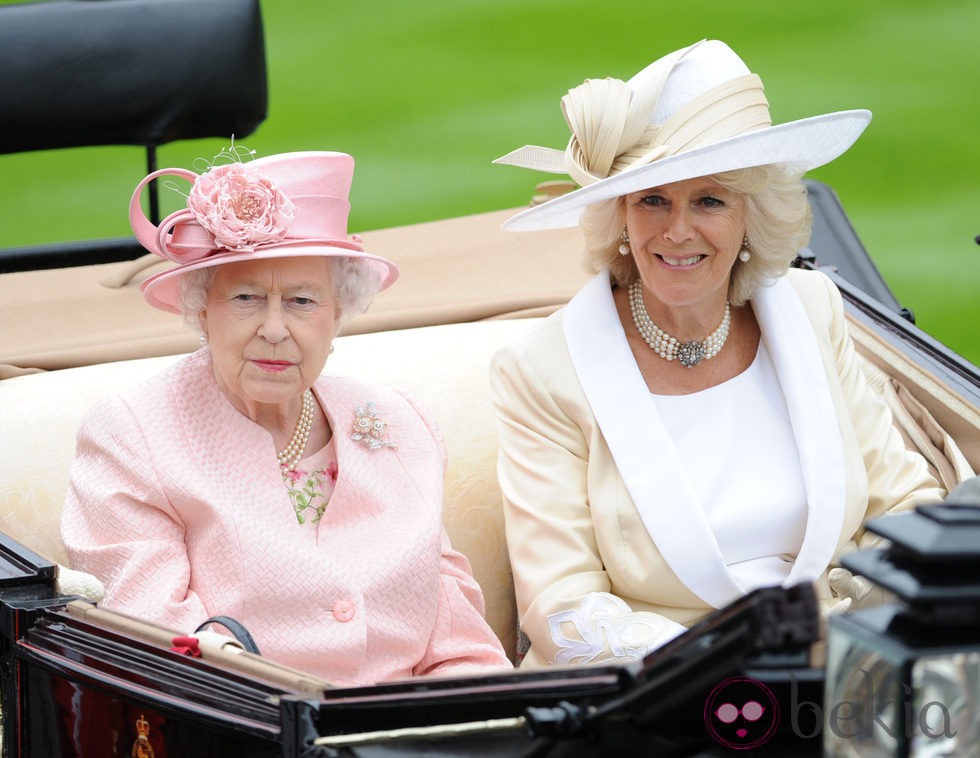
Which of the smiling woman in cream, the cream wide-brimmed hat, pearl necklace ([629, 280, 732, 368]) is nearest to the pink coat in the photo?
the smiling woman in cream

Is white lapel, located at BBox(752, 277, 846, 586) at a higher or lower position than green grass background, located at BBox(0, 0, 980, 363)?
lower

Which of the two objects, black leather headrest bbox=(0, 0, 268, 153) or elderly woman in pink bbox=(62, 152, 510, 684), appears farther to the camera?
black leather headrest bbox=(0, 0, 268, 153)

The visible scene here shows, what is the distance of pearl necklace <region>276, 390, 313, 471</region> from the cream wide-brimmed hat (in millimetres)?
508

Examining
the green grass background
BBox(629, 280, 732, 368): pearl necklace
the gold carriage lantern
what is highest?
the green grass background

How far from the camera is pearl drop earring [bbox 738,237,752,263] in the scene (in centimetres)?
257

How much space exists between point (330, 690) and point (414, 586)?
2.39ft

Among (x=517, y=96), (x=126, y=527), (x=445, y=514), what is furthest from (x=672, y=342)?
(x=517, y=96)

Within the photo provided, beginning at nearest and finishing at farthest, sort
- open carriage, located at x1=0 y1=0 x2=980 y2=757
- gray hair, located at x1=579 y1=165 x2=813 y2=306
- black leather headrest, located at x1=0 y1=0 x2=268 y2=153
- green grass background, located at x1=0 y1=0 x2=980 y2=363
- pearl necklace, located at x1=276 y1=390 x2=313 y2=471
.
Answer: open carriage, located at x1=0 y1=0 x2=980 y2=757, pearl necklace, located at x1=276 y1=390 x2=313 y2=471, gray hair, located at x1=579 y1=165 x2=813 y2=306, black leather headrest, located at x1=0 y1=0 x2=268 y2=153, green grass background, located at x1=0 y1=0 x2=980 y2=363

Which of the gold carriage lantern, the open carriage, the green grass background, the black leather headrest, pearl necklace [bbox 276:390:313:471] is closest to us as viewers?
the gold carriage lantern

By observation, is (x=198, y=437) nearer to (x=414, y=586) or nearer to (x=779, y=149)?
(x=414, y=586)

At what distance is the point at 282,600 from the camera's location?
7.29ft

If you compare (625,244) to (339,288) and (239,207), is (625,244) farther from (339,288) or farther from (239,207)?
(239,207)

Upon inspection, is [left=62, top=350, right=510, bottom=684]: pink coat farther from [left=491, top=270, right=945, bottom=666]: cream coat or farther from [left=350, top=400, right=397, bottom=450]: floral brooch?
[left=491, top=270, right=945, bottom=666]: cream coat

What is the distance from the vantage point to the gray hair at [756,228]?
2.52m
